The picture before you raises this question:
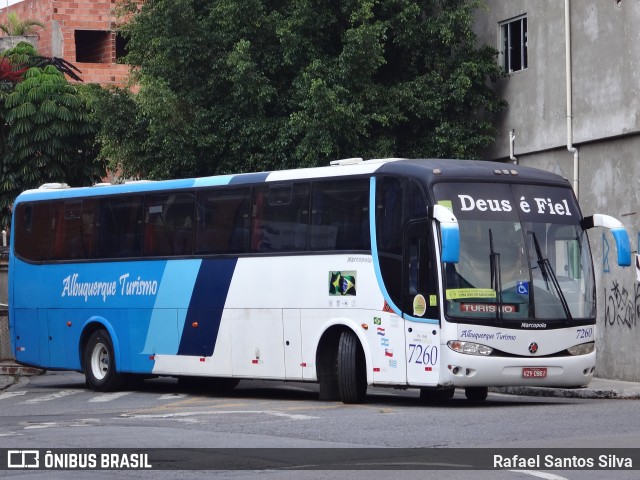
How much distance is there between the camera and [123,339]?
22.3m

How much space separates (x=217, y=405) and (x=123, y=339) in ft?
14.1

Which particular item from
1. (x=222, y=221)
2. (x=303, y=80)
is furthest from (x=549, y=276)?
(x=303, y=80)

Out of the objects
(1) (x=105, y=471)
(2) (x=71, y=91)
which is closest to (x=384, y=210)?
(1) (x=105, y=471)

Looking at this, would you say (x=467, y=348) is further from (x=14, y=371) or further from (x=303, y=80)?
(x=14, y=371)

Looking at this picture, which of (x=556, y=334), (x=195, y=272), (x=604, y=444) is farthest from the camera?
(x=195, y=272)

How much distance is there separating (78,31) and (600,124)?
124 feet

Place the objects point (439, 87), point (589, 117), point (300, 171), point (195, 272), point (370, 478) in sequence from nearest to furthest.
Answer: point (370, 478) → point (300, 171) → point (195, 272) → point (589, 117) → point (439, 87)

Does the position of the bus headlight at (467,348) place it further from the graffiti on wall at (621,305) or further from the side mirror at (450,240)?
the graffiti on wall at (621,305)

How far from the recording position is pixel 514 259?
686 inches

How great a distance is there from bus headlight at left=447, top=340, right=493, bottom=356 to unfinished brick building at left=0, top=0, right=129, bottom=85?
4076 centimetres

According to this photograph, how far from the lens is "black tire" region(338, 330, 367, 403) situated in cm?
1816

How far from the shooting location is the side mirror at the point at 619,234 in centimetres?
1777

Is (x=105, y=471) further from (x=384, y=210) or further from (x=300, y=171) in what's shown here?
(x=300, y=171)

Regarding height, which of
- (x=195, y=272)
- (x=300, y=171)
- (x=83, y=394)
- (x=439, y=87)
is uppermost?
(x=439, y=87)
